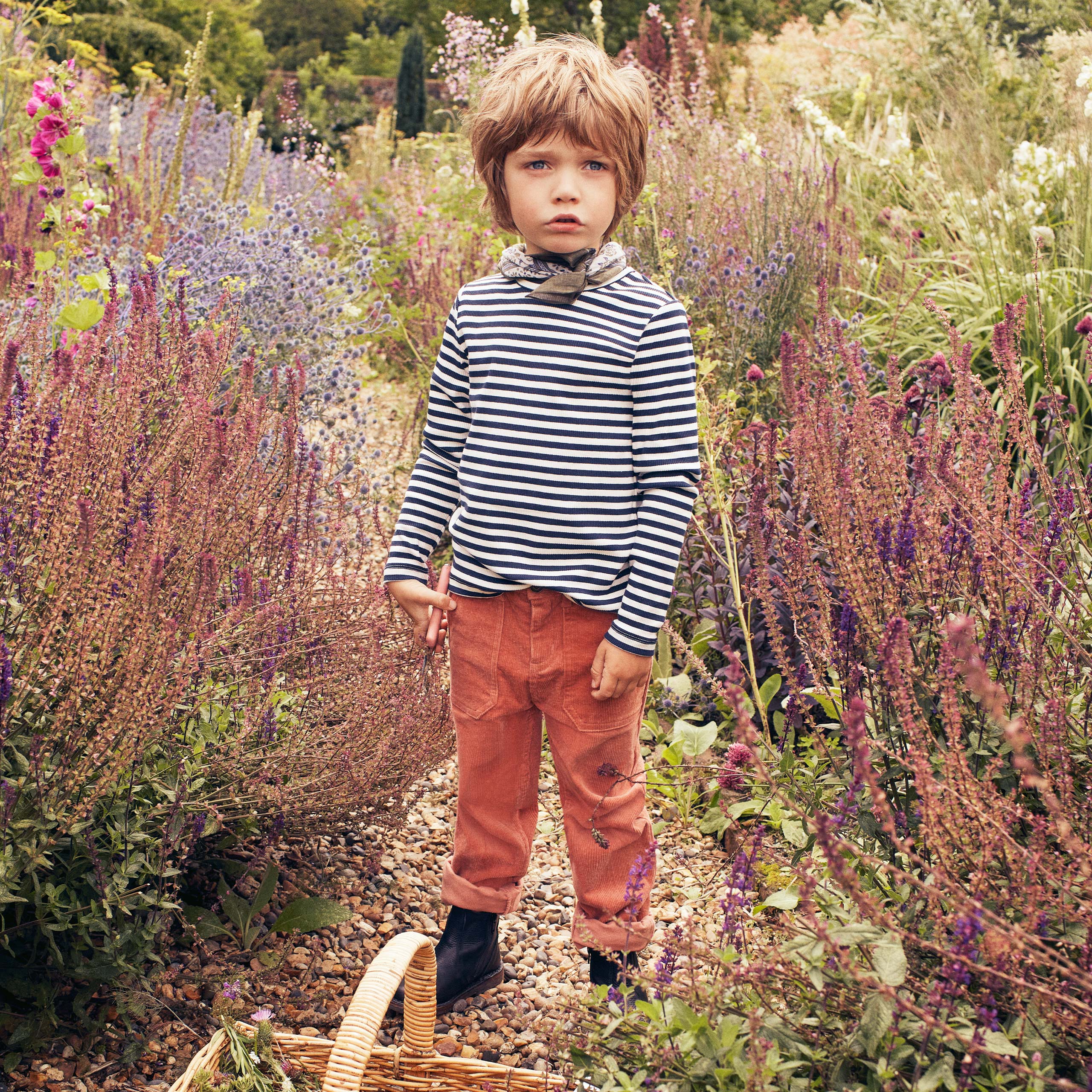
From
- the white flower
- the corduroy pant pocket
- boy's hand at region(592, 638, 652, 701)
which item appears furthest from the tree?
boy's hand at region(592, 638, 652, 701)

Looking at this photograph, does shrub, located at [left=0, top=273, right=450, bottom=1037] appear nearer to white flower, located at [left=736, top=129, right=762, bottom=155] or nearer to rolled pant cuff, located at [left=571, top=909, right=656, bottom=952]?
rolled pant cuff, located at [left=571, top=909, right=656, bottom=952]

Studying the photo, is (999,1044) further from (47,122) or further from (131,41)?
(131,41)

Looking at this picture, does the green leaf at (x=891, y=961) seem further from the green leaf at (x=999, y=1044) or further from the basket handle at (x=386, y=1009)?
the basket handle at (x=386, y=1009)

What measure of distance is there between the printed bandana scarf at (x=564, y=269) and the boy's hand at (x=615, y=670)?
0.61 meters

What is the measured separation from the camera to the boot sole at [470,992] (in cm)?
222

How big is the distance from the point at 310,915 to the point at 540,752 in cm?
64

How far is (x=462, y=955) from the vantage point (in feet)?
7.28

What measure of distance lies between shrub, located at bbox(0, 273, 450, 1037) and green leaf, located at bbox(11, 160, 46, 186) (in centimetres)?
114

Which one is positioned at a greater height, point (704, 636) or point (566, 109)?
point (566, 109)

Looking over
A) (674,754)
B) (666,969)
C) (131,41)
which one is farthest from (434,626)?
(131,41)

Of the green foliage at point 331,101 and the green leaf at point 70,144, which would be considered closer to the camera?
the green leaf at point 70,144

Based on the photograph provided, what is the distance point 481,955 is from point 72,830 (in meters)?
0.96

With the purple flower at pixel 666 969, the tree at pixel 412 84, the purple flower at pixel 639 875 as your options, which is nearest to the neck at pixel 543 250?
the purple flower at pixel 639 875

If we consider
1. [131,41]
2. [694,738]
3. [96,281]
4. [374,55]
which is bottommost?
[694,738]
